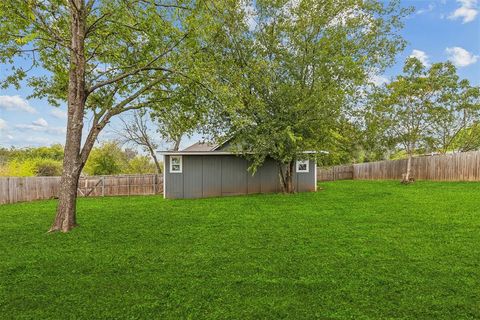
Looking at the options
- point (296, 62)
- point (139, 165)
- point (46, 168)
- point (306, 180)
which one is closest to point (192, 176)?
point (306, 180)

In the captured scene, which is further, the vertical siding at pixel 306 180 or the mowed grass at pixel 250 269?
the vertical siding at pixel 306 180

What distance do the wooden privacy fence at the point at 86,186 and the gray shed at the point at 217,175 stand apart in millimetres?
3522

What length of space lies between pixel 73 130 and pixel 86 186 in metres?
11.4

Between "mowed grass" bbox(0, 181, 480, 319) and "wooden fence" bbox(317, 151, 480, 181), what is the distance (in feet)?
28.3

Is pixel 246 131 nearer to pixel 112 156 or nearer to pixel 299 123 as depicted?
pixel 299 123

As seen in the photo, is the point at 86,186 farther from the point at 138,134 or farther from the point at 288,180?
the point at 288,180

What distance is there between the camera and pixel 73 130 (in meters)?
6.72

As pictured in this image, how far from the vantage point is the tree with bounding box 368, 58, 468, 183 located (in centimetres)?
1533

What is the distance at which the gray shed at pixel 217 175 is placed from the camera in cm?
1466

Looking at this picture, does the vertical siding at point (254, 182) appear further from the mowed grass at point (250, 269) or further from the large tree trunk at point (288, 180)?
the mowed grass at point (250, 269)

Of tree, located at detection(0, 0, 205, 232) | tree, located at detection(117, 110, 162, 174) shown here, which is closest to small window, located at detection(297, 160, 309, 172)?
tree, located at detection(0, 0, 205, 232)

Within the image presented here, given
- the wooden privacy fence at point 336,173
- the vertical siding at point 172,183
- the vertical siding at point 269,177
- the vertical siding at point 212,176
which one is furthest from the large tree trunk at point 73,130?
the wooden privacy fence at point 336,173

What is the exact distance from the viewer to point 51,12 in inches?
274

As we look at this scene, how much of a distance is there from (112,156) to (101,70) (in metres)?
16.2
